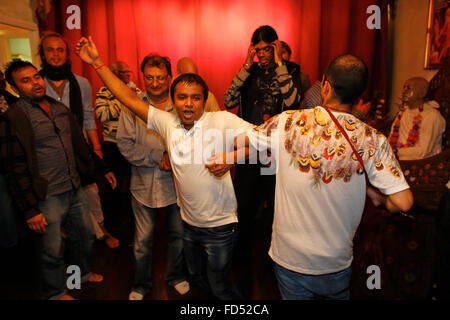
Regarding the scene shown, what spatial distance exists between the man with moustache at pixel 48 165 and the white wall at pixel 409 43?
3.47 meters

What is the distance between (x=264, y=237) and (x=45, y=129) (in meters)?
2.13

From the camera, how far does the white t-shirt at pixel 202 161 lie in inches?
63.9

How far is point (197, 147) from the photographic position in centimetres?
164

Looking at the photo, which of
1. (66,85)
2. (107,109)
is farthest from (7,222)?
(107,109)

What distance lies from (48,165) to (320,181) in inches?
64.5

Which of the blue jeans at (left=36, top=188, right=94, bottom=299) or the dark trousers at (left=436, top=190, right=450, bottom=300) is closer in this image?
the dark trousers at (left=436, top=190, right=450, bottom=300)

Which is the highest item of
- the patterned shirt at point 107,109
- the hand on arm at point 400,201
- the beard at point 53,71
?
the beard at point 53,71

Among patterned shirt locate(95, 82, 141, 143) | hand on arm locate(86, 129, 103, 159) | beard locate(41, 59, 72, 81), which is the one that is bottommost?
hand on arm locate(86, 129, 103, 159)

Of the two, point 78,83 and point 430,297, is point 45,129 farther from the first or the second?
point 430,297

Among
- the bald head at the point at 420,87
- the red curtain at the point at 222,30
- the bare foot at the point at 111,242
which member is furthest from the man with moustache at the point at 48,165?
the bald head at the point at 420,87

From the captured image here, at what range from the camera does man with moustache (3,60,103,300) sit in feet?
5.94

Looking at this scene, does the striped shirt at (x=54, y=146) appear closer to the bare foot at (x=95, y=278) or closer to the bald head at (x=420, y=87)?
the bare foot at (x=95, y=278)

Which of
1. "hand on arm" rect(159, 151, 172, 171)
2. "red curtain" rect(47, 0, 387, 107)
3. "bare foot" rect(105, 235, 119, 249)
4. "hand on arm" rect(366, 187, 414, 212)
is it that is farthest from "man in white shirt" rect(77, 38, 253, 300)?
"red curtain" rect(47, 0, 387, 107)

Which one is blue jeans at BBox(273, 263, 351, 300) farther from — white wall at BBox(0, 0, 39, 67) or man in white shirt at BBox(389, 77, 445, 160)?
white wall at BBox(0, 0, 39, 67)
